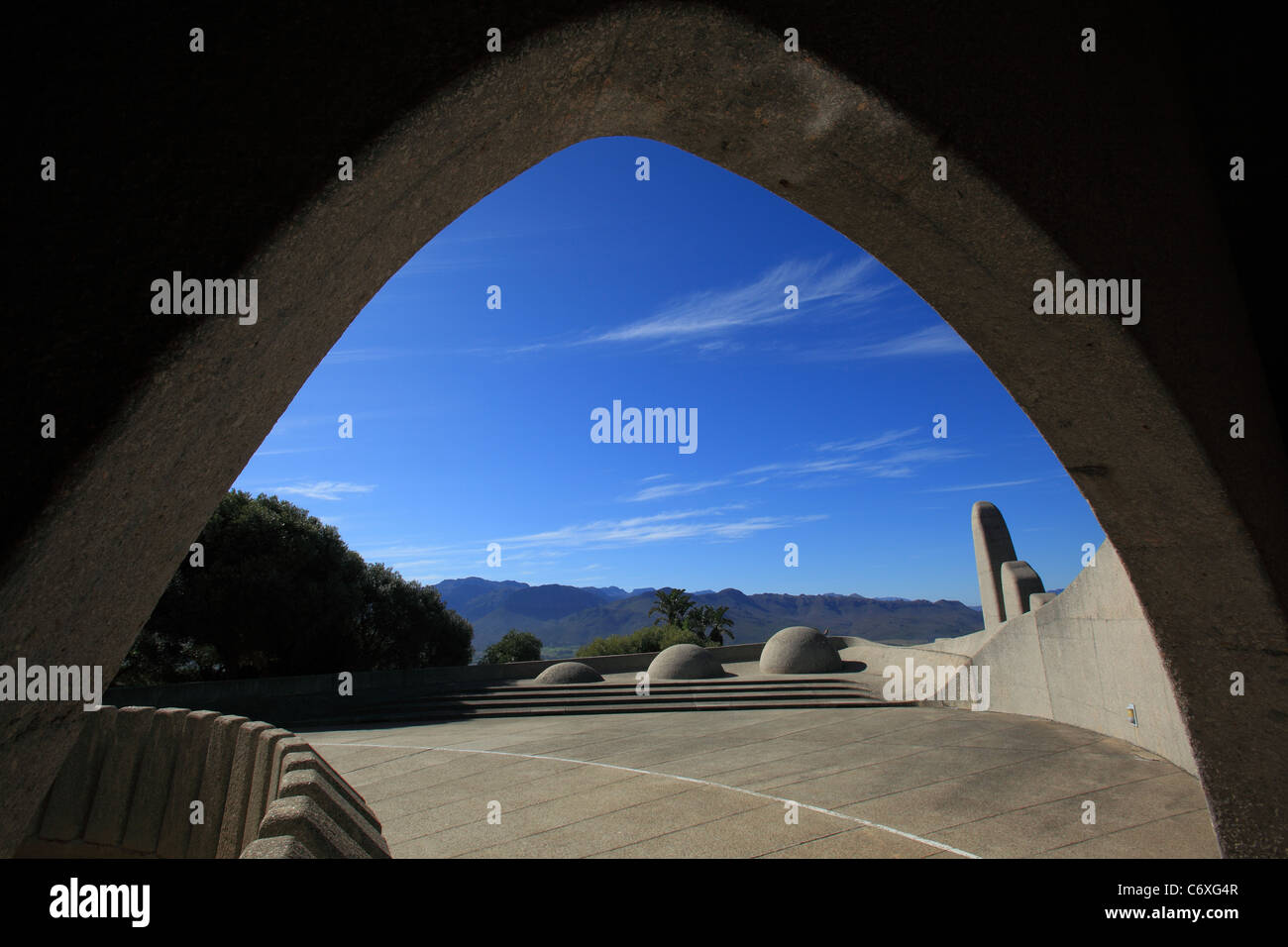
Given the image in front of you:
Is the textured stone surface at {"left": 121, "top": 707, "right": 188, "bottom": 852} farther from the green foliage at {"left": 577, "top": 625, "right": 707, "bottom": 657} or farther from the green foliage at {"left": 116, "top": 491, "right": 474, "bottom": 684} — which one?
the green foliage at {"left": 577, "top": 625, "right": 707, "bottom": 657}

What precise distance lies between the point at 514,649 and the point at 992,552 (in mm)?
26911

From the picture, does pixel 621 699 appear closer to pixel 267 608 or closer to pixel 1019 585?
pixel 1019 585

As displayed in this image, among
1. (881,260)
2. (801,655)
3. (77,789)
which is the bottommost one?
(801,655)

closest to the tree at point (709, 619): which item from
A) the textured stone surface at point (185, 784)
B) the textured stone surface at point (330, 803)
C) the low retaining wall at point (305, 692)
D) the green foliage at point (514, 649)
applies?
the green foliage at point (514, 649)

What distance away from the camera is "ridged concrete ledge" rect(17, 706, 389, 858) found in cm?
→ 574

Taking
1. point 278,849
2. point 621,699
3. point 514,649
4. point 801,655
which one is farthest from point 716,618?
point 278,849

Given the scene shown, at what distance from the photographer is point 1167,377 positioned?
8.91ft

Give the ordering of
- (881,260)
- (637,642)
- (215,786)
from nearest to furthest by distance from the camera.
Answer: (881,260) → (215,786) → (637,642)

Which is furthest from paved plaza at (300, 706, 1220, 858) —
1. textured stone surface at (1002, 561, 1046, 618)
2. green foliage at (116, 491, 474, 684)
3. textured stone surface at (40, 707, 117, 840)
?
green foliage at (116, 491, 474, 684)

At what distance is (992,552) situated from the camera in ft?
62.1

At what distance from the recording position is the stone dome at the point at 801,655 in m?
18.4

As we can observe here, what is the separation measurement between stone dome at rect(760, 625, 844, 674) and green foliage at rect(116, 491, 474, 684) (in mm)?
16667
